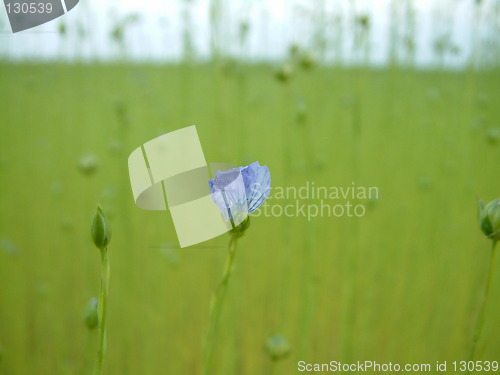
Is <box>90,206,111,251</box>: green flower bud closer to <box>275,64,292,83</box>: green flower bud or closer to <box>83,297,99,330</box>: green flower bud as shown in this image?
<box>83,297,99,330</box>: green flower bud

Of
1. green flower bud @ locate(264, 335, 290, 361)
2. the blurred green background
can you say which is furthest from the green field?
green flower bud @ locate(264, 335, 290, 361)

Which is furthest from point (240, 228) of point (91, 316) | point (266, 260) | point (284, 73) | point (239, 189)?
point (266, 260)

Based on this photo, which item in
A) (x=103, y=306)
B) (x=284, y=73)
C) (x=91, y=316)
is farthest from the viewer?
(x=284, y=73)

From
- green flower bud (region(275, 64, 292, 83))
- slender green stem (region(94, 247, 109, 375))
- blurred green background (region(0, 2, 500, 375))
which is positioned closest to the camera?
slender green stem (region(94, 247, 109, 375))

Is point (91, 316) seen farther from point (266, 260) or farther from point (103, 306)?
point (266, 260)

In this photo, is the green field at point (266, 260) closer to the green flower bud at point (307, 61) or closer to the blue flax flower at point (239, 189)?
the green flower bud at point (307, 61)


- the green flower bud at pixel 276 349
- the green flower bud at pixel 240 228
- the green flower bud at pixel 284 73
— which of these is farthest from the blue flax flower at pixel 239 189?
the green flower bud at pixel 284 73

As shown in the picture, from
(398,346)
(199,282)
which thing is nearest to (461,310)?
(398,346)
